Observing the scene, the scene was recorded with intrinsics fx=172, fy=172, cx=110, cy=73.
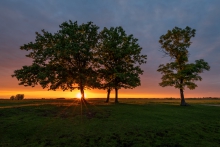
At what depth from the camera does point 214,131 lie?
24078 mm

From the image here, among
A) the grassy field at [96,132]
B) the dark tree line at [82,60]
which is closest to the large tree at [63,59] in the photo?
the dark tree line at [82,60]

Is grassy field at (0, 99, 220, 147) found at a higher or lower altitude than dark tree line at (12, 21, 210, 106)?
lower

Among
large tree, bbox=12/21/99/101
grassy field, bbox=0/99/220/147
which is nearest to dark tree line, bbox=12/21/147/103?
large tree, bbox=12/21/99/101

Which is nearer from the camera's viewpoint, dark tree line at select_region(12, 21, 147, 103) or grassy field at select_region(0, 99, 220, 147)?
grassy field at select_region(0, 99, 220, 147)

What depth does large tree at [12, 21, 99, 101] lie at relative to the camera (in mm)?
41625

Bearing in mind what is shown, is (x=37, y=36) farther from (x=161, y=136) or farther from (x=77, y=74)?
(x=161, y=136)

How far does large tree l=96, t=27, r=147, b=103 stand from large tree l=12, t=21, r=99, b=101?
387 centimetres

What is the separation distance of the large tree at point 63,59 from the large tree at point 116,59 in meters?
3.87

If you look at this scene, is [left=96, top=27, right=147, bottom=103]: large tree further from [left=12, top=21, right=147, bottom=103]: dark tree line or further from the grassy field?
the grassy field

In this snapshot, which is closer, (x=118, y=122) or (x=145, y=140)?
(x=145, y=140)

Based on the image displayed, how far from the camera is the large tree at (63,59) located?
4162 centimetres

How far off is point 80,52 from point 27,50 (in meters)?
14.4

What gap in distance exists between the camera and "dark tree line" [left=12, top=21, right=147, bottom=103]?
138 ft

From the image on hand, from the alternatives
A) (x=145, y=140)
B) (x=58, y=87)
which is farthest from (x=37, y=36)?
(x=145, y=140)
